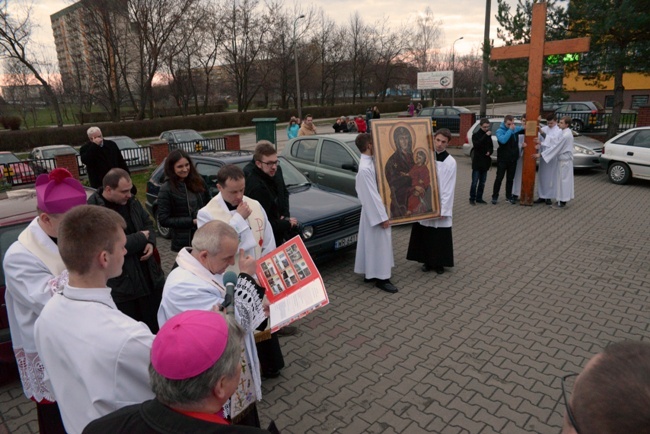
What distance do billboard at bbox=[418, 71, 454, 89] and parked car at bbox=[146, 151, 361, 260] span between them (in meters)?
31.3

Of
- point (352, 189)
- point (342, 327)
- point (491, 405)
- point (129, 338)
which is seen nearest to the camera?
point (129, 338)

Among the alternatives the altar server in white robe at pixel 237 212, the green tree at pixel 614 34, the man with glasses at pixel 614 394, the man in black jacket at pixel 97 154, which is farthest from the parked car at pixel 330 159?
the green tree at pixel 614 34

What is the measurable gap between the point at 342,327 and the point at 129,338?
11.7 ft

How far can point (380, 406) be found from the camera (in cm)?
365

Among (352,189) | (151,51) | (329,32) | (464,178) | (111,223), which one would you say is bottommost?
(464,178)

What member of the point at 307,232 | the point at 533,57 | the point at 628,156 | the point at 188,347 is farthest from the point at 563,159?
the point at 188,347

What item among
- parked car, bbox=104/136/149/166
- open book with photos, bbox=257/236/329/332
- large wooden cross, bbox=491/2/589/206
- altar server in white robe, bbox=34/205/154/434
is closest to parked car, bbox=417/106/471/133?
large wooden cross, bbox=491/2/589/206

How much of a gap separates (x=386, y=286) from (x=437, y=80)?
114 ft

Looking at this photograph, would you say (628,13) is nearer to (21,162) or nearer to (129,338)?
(129,338)

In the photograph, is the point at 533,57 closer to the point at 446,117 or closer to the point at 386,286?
the point at 386,286

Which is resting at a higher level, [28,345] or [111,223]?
[111,223]

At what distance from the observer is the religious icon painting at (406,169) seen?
5820 mm

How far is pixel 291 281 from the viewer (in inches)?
134

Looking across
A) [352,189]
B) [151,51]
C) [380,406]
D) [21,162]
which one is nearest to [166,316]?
[380,406]
